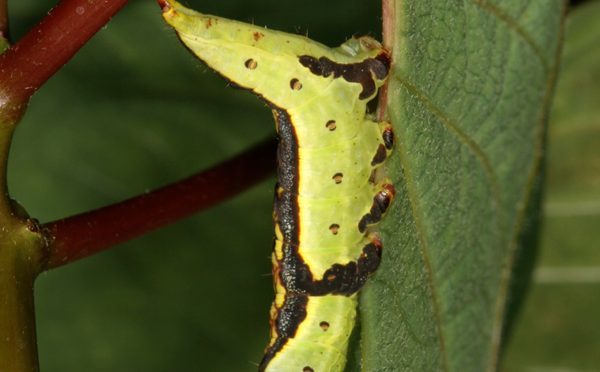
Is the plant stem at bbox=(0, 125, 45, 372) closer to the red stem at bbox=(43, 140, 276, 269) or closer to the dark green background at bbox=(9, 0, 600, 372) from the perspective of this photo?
the red stem at bbox=(43, 140, 276, 269)

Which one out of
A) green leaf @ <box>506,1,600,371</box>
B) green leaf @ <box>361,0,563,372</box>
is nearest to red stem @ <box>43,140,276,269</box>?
green leaf @ <box>361,0,563,372</box>

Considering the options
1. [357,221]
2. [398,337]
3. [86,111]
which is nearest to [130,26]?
[86,111]

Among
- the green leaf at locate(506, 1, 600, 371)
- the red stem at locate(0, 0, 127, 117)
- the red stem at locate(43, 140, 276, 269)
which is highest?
the red stem at locate(0, 0, 127, 117)

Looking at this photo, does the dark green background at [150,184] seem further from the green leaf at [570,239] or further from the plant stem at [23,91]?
the plant stem at [23,91]

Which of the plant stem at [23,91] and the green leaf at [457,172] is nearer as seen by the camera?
the plant stem at [23,91]

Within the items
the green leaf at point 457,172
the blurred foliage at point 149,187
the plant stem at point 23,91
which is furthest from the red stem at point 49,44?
the blurred foliage at point 149,187
